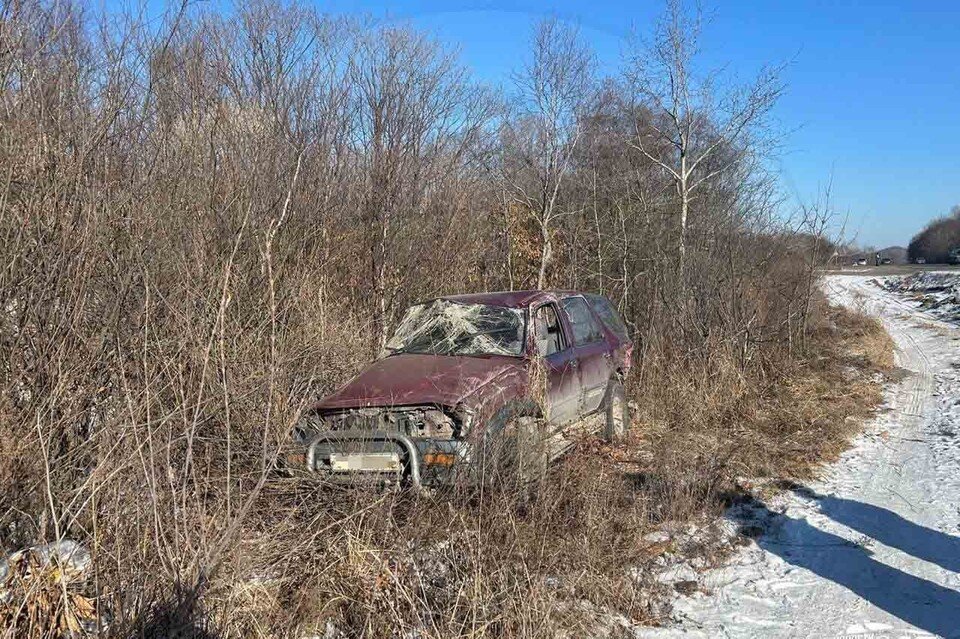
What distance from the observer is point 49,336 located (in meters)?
4.04

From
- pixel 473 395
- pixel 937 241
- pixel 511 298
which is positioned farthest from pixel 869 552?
pixel 937 241

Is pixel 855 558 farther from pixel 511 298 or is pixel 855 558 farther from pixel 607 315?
pixel 607 315

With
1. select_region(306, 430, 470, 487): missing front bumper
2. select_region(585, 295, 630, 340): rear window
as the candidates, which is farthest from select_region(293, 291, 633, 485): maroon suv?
select_region(585, 295, 630, 340): rear window

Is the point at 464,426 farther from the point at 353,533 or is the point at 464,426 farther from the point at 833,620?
the point at 833,620

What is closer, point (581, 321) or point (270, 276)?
point (270, 276)

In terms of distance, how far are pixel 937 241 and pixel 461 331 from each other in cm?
6908

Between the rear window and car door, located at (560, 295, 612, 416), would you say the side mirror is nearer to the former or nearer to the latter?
car door, located at (560, 295, 612, 416)

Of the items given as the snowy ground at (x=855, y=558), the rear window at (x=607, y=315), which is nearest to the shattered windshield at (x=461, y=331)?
the rear window at (x=607, y=315)

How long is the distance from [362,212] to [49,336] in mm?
6584

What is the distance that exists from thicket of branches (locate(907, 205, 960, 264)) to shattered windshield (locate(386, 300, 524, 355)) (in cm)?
6368

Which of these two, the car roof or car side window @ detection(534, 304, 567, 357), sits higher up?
the car roof

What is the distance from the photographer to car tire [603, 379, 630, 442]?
7.57 metres

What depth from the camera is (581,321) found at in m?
7.77

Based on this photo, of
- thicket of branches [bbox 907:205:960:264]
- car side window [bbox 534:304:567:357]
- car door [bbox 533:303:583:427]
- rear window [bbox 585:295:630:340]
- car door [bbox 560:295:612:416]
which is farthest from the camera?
thicket of branches [bbox 907:205:960:264]
